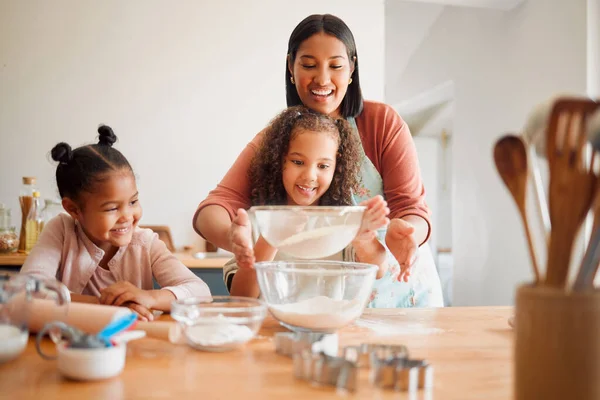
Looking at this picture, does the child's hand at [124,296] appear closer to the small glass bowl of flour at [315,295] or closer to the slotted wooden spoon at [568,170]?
the small glass bowl of flour at [315,295]

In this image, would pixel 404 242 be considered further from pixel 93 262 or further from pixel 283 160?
pixel 93 262

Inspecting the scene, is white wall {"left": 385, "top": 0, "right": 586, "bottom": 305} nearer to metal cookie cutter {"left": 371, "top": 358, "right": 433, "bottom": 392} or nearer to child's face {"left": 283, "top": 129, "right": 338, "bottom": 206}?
child's face {"left": 283, "top": 129, "right": 338, "bottom": 206}

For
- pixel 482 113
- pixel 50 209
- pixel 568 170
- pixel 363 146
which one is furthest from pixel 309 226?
pixel 482 113

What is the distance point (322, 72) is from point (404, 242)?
509 millimetres

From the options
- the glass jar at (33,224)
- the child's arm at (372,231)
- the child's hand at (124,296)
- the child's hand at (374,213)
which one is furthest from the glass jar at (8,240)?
the child's hand at (374,213)

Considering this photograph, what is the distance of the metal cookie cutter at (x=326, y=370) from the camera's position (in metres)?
0.61

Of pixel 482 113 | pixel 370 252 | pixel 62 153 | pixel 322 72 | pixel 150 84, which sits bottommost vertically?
pixel 370 252

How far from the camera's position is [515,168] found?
49 cm

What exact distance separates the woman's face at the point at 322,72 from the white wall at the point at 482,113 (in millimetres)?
3112

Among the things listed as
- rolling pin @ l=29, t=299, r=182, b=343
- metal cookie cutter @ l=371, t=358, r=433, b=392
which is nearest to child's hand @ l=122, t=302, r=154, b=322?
rolling pin @ l=29, t=299, r=182, b=343

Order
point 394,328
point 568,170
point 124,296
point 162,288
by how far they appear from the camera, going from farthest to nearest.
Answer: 1. point 162,288
2. point 124,296
3. point 394,328
4. point 568,170

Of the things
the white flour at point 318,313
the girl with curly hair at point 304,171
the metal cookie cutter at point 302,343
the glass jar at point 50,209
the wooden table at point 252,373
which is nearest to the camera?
the wooden table at point 252,373

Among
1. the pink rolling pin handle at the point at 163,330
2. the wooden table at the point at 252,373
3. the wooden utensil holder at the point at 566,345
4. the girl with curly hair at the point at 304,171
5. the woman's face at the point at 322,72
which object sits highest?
the woman's face at the point at 322,72

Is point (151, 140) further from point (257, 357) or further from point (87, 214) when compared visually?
point (257, 357)
